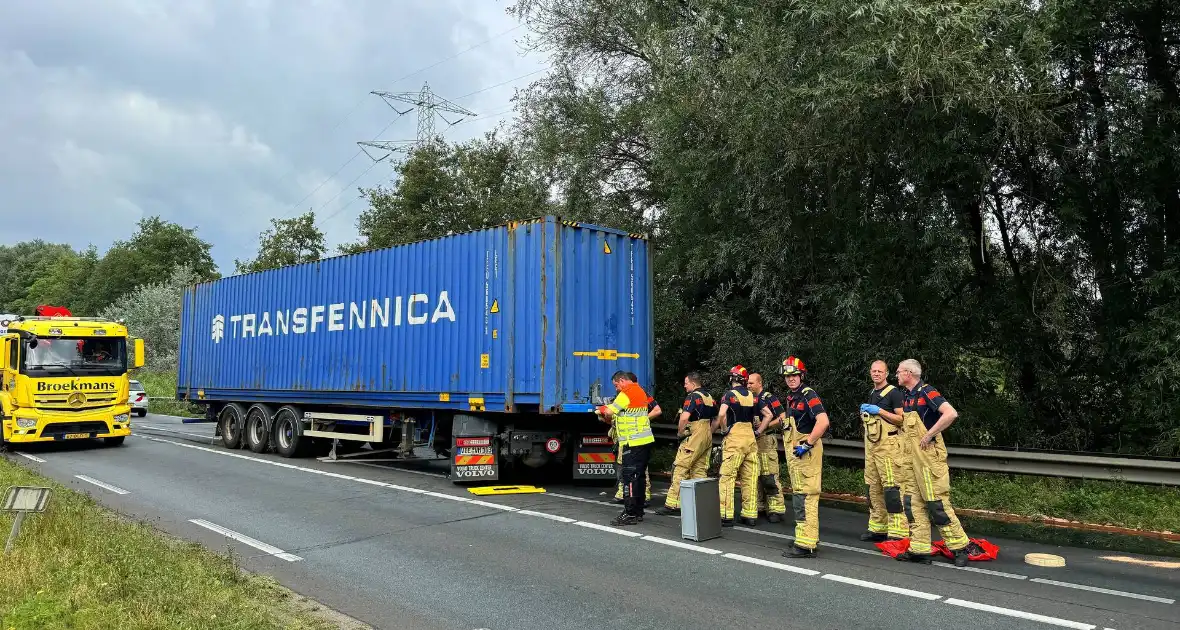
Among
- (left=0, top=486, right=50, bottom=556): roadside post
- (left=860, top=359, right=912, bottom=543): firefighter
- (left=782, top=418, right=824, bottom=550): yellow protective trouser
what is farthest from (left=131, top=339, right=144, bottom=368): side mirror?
(left=860, top=359, right=912, bottom=543): firefighter

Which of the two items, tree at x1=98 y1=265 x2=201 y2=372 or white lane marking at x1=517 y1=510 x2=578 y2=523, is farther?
tree at x1=98 y1=265 x2=201 y2=372

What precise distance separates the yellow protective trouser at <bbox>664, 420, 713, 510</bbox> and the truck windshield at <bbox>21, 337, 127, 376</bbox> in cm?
1298

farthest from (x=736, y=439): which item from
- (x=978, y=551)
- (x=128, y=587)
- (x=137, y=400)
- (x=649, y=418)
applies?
(x=137, y=400)

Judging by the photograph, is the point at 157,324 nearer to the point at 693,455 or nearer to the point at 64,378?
the point at 64,378

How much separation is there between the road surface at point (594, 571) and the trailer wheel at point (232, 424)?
5631 millimetres

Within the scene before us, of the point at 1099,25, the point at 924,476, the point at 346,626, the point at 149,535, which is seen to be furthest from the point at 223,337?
the point at 1099,25

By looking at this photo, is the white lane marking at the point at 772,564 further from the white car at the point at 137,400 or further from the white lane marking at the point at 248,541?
the white car at the point at 137,400

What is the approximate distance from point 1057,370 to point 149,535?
11166 millimetres

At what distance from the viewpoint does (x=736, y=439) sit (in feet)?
26.5

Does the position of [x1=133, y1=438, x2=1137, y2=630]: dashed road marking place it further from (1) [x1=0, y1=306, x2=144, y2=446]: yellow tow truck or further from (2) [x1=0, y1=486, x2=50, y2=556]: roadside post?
(1) [x1=0, y1=306, x2=144, y2=446]: yellow tow truck

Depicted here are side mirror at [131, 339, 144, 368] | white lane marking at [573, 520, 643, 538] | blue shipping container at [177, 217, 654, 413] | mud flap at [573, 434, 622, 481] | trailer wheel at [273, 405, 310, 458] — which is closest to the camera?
white lane marking at [573, 520, 643, 538]

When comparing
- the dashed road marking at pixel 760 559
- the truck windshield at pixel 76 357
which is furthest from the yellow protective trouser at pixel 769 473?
the truck windshield at pixel 76 357

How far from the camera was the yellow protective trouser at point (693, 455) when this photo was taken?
345 inches

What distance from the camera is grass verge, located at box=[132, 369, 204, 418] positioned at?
31.5 metres
